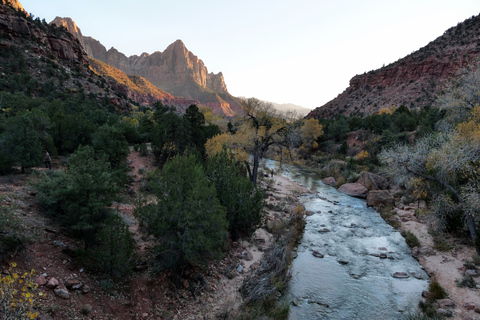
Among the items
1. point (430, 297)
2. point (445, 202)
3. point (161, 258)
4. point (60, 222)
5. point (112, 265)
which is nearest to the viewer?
point (112, 265)

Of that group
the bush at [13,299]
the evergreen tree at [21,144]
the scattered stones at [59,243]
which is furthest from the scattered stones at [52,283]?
the evergreen tree at [21,144]

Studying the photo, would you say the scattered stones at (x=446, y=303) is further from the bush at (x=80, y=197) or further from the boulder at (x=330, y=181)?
the boulder at (x=330, y=181)

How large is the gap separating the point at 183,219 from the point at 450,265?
12.5 metres

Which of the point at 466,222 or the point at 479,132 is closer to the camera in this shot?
the point at 479,132

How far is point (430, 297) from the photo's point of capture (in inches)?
378

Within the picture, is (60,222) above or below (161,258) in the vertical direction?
above

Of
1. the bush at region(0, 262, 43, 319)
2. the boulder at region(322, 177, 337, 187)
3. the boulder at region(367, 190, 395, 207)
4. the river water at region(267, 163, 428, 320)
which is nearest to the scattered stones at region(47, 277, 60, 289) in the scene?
the bush at region(0, 262, 43, 319)

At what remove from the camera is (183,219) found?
8.08 metres

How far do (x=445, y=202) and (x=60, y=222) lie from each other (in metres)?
17.1

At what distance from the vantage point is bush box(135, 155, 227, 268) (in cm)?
812

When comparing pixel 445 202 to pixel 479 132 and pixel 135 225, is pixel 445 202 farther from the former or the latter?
pixel 135 225

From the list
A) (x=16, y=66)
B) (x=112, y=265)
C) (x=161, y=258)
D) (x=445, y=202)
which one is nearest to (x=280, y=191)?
(x=445, y=202)

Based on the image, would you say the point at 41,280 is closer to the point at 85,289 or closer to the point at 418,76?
the point at 85,289

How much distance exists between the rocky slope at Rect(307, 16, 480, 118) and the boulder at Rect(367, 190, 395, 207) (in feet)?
149
